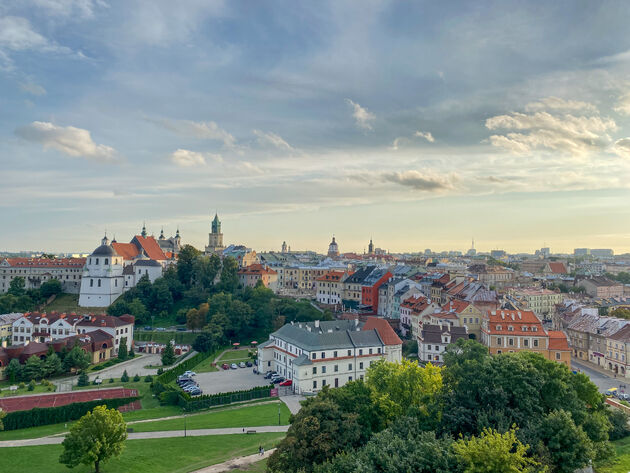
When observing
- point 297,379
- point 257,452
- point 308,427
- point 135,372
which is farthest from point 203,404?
point 308,427

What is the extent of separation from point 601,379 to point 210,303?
64.2 meters

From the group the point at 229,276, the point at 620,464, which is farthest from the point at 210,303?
the point at 620,464

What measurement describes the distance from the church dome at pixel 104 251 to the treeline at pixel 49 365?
37.0m

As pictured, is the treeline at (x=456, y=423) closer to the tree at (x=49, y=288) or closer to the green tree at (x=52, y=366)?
the green tree at (x=52, y=366)

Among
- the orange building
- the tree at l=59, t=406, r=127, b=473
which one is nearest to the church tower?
the orange building

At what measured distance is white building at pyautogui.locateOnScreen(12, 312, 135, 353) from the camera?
81.8 meters

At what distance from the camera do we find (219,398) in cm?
5394

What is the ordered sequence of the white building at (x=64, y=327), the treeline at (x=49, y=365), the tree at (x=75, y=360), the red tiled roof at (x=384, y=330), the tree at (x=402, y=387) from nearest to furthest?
the tree at (x=402, y=387)
the red tiled roof at (x=384, y=330)
the treeline at (x=49, y=365)
the tree at (x=75, y=360)
the white building at (x=64, y=327)

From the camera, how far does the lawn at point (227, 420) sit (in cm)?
4612

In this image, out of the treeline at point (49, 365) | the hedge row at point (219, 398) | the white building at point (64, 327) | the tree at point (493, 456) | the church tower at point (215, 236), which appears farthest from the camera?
the church tower at point (215, 236)

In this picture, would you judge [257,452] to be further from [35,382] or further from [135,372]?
[35,382]

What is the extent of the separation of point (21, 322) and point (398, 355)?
66645 millimetres

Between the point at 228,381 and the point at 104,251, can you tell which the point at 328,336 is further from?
the point at 104,251

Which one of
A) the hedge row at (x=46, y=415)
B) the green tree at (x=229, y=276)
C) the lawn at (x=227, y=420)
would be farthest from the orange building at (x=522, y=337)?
the green tree at (x=229, y=276)
